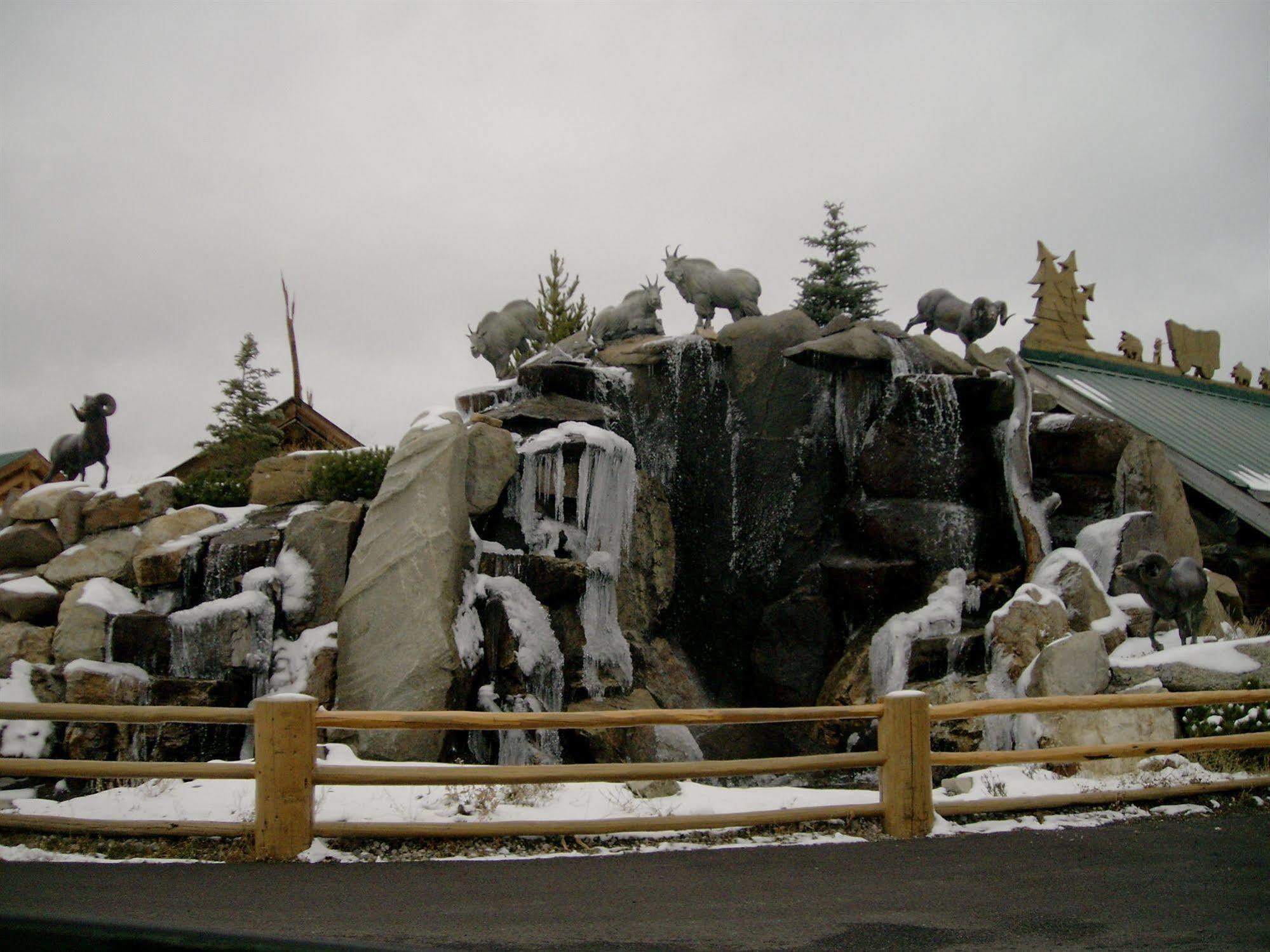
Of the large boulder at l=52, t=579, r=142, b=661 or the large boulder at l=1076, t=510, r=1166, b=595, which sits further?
the large boulder at l=1076, t=510, r=1166, b=595

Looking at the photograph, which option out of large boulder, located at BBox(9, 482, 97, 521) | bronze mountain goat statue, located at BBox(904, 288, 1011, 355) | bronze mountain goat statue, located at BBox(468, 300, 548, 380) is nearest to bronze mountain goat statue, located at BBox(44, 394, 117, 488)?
large boulder, located at BBox(9, 482, 97, 521)

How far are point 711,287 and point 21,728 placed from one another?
503 inches

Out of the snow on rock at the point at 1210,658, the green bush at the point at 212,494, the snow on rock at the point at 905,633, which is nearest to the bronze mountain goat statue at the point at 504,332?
the green bush at the point at 212,494

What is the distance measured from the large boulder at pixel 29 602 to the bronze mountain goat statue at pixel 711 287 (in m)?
11.3

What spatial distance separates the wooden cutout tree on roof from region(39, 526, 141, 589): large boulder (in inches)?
730

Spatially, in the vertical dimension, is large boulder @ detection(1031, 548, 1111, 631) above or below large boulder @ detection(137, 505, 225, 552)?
below

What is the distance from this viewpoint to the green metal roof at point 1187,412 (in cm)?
2025

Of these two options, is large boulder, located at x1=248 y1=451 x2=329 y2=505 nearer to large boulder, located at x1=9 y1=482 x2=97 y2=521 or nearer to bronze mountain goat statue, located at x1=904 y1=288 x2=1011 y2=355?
large boulder, located at x1=9 y1=482 x2=97 y2=521

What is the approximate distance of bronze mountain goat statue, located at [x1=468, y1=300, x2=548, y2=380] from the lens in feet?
64.1

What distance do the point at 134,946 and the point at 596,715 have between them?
5982mm

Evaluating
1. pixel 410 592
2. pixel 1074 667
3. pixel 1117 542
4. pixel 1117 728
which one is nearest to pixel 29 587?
pixel 410 592

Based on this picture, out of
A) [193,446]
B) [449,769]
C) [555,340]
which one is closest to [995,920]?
[449,769]

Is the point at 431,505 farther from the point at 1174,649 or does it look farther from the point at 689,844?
the point at 1174,649

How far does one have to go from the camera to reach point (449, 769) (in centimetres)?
707
